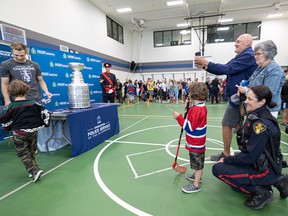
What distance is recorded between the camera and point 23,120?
2193 millimetres

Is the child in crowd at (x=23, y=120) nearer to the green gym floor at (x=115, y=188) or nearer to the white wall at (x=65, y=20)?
the green gym floor at (x=115, y=188)

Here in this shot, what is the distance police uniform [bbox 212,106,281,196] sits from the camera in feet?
5.31

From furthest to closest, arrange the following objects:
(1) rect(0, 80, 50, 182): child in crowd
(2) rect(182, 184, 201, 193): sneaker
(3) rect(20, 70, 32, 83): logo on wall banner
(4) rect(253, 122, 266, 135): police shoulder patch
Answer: (3) rect(20, 70, 32, 83): logo on wall banner → (1) rect(0, 80, 50, 182): child in crowd → (2) rect(182, 184, 201, 193): sneaker → (4) rect(253, 122, 266, 135): police shoulder patch

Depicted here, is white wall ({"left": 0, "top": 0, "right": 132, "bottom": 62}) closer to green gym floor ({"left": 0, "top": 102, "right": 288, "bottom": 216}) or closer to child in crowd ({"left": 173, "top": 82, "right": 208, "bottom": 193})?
green gym floor ({"left": 0, "top": 102, "right": 288, "bottom": 216})

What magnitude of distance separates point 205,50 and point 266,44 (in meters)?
15.0

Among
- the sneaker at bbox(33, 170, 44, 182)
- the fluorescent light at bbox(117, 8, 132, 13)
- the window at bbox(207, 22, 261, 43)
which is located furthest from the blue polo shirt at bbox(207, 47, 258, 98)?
the window at bbox(207, 22, 261, 43)

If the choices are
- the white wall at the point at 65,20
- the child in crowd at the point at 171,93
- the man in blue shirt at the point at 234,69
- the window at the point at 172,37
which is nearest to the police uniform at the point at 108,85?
the white wall at the point at 65,20

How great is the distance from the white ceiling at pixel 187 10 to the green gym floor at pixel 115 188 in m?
10.2

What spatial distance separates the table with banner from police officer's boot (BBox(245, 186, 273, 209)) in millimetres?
2609

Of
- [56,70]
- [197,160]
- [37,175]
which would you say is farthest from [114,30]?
[197,160]

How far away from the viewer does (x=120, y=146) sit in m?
3.53

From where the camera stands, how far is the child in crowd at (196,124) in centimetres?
187

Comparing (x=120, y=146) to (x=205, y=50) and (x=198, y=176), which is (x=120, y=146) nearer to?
(x=198, y=176)

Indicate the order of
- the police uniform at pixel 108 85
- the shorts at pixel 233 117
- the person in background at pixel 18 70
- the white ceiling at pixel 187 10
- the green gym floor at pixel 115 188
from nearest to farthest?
1. the green gym floor at pixel 115 188
2. the shorts at pixel 233 117
3. the person in background at pixel 18 70
4. the police uniform at pixel 108 85
5. the white ceiling at pixel 187 10
